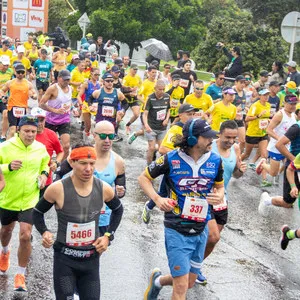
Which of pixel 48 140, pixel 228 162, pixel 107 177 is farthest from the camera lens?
pixel 48 140

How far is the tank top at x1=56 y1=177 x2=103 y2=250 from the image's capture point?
5.46 meters

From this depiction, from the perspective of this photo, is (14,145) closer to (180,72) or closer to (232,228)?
(232,228)

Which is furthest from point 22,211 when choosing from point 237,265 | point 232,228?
point 232,228

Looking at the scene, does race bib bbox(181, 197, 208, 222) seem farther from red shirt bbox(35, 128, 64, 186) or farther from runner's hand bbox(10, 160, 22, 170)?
red shirt bbox(35, 128, 64, 186)

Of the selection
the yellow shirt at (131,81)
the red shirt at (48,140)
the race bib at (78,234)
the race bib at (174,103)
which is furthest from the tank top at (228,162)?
the yellow shirt at (131,81)

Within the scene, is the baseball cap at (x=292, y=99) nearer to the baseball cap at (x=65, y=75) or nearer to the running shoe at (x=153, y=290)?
the baseball cap at (x=65, y=75)

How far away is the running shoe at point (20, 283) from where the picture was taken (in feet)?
22.5

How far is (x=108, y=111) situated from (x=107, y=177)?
6.76m

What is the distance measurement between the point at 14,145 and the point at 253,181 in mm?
7045

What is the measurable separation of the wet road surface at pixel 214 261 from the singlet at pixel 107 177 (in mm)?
871

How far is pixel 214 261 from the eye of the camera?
27.6ft

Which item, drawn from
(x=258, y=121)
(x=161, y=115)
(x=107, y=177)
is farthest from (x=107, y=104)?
(x=107, y=177)

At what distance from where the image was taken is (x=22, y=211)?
6.95 meters

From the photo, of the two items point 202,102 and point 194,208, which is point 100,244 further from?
point 202,102
